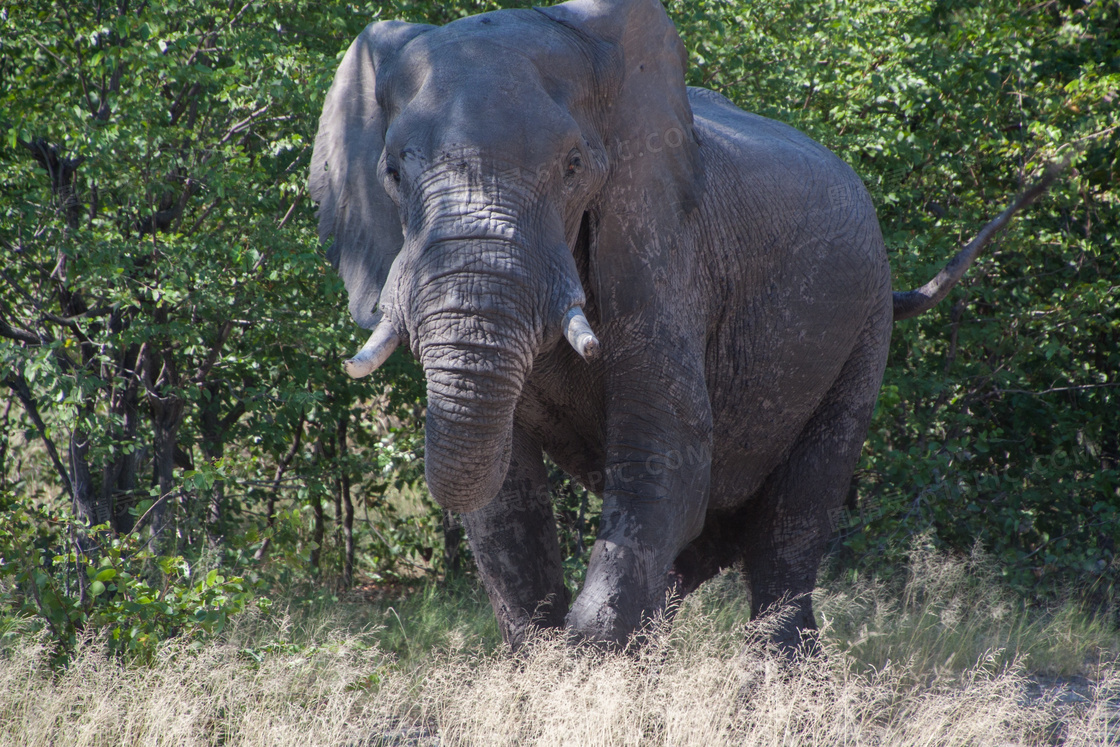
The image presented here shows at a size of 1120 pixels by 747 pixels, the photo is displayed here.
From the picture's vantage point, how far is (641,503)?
13.1 ft

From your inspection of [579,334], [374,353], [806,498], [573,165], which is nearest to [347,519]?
[806,498]

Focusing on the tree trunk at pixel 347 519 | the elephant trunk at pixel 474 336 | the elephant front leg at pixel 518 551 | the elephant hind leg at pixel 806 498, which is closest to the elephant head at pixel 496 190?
the elephant trunk at pixel 474 336

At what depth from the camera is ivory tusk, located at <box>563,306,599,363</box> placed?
3326 mm

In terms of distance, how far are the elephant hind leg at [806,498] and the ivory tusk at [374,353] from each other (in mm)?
2220

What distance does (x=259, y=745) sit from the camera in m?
3.70

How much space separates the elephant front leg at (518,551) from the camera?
4555 millimetres

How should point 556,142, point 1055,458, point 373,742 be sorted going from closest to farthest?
point 556,142 < point 373,742 < point 1055,458

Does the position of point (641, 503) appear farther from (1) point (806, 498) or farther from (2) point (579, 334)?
(1) point (806, 498)

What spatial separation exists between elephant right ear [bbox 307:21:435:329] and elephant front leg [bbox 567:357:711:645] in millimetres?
964

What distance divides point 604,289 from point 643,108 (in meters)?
0.67

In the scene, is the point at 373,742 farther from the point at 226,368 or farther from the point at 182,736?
the point at 226,368

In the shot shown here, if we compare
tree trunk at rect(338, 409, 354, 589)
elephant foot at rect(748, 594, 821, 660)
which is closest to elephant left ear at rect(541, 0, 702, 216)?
elephant foot at rect(748, 594, 821, 660)

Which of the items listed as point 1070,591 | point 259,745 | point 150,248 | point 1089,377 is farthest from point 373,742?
point 1089,377

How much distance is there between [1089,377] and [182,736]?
22.0 feet
